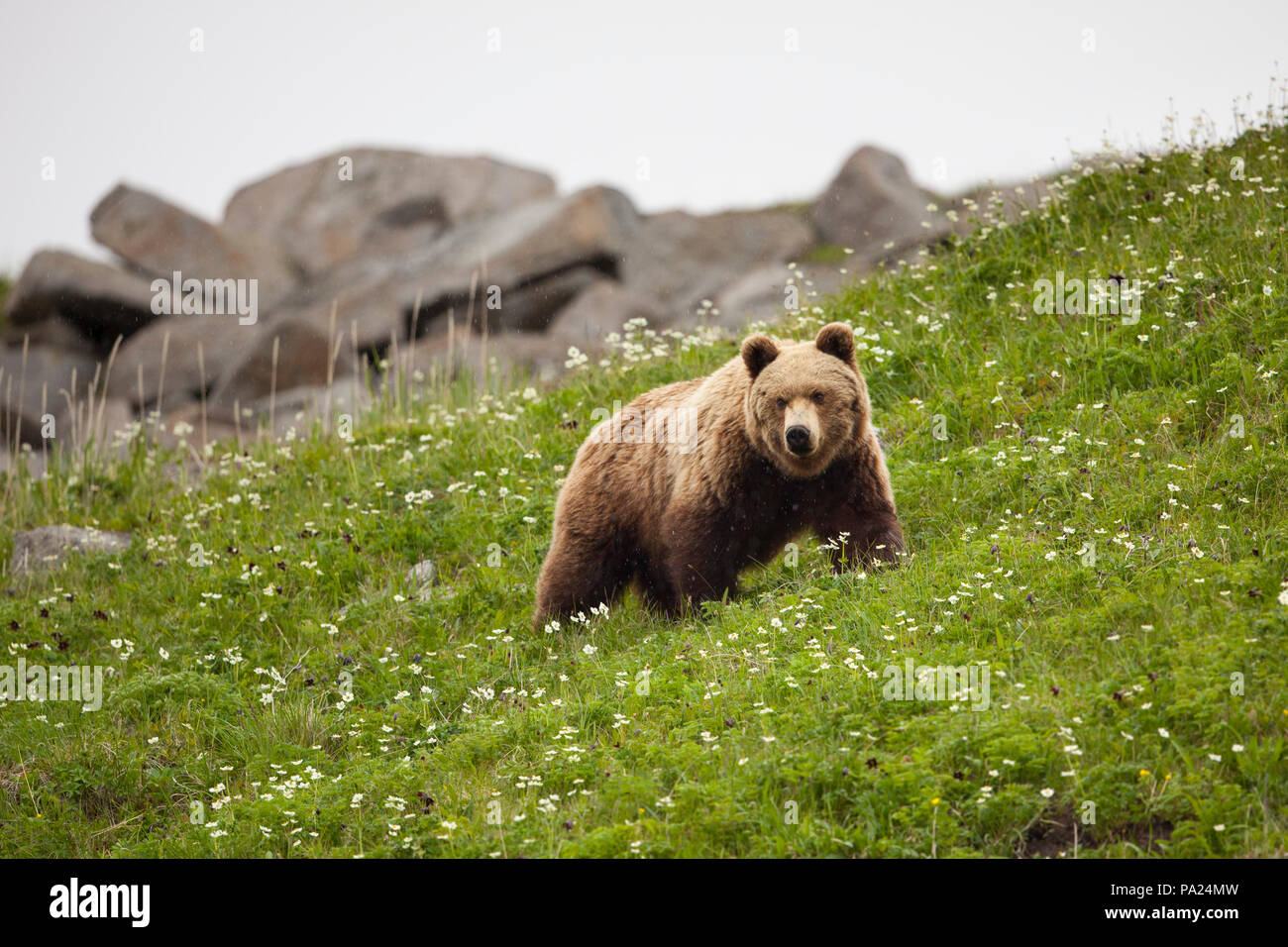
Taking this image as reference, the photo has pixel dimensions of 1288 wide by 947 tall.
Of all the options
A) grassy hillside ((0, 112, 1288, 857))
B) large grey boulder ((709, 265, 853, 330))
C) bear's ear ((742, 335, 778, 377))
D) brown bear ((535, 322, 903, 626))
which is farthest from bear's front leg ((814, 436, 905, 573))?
large grey boulder ((709, 265, 853, 330))

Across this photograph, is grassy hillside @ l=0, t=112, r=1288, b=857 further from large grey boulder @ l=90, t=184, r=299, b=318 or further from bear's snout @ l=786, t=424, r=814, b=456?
large grey boulder @ l=90, t=184, r=299, b=318

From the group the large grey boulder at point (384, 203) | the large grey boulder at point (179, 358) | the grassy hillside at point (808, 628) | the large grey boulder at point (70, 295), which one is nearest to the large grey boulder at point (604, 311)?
the large grey boulder at point (384, 203)

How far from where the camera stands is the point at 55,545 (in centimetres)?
973

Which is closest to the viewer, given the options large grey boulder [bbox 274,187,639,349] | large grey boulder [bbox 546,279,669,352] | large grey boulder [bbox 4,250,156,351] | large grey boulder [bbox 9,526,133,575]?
large grey boulder [bbox 9,526,133,575]

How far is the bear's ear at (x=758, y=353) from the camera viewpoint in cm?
689

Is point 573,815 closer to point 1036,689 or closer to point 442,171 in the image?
point 1036,689

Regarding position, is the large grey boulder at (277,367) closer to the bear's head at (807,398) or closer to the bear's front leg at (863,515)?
the bear's head at (807,398)

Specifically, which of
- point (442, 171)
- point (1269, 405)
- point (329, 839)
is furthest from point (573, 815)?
point (442, 171)

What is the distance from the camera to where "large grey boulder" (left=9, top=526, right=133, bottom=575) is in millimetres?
9500

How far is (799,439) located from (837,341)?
0.87 metres

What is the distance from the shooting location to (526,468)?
9.34m

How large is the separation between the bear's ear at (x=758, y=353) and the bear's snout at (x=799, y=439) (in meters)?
0.77

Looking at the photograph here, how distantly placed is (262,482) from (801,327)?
4.64 meters

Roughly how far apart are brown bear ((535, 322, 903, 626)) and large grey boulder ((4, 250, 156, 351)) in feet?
58.9
